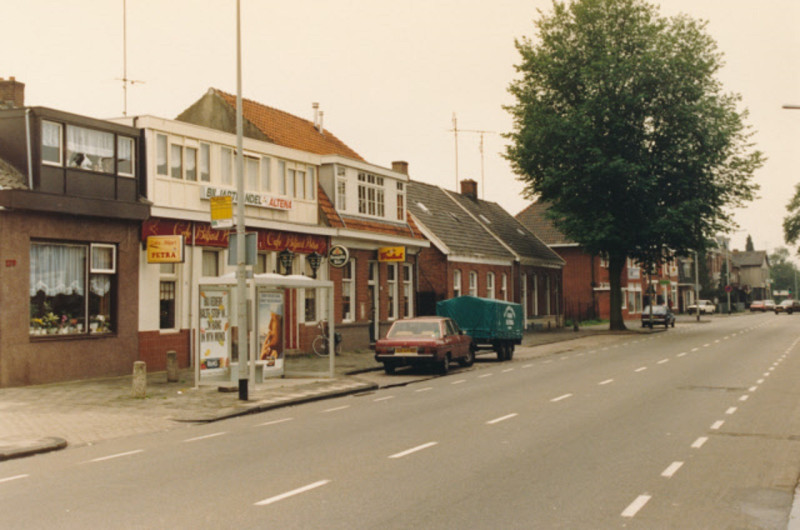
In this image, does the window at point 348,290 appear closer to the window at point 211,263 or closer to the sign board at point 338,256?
the sign board at point 338,256

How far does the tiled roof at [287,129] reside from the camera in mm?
31438

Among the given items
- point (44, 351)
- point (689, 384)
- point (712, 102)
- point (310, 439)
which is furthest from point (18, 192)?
point (712, 102)

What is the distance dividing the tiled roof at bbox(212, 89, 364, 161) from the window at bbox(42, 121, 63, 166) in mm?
11153

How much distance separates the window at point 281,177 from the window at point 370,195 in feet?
16.8

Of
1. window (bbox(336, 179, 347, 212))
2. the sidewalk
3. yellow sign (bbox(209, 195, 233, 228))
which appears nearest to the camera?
the sidewalk

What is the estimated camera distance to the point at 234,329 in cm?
2153

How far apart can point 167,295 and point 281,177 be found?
6.95 m

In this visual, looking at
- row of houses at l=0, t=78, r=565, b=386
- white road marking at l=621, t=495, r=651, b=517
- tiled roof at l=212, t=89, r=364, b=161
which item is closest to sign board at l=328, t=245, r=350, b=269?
row of houses at l=0, t=78, r=565, b=386

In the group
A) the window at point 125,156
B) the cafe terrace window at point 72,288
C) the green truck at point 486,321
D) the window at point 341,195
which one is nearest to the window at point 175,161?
the window at point 125,156

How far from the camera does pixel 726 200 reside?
44.1 m

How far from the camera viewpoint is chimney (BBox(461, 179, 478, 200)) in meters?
55.3

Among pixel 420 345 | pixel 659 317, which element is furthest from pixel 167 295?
pixel 659 317

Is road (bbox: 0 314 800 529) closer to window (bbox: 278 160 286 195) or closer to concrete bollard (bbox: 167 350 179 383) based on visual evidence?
concrete bollard (bbox: 167 350 179 383)

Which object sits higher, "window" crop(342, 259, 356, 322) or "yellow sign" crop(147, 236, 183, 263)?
"yellow sign" crop(147, 236, 183, 263)
